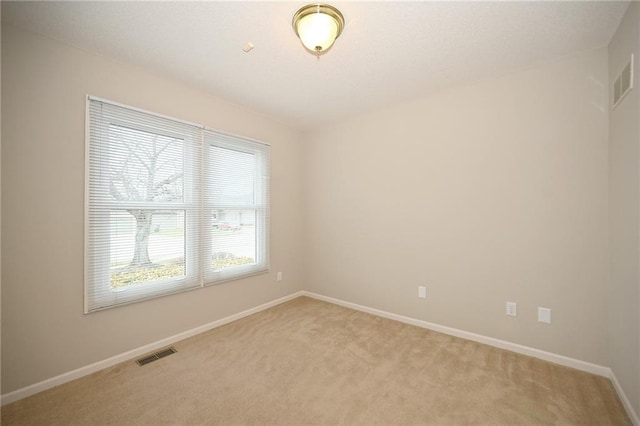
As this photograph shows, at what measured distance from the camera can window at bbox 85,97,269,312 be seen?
91.4 inches

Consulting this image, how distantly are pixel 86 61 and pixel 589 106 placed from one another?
4129 millimetres

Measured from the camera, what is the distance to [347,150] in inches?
151

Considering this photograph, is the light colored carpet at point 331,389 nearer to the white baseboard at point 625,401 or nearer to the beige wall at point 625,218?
the white baseboard at point 625,401

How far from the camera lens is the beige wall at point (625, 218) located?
1.71 metres

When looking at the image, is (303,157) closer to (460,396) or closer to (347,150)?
(347,150)

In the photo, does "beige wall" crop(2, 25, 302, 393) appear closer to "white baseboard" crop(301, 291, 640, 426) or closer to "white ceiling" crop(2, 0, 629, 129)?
"white ceiling" crop(2, 0, 629, 129)

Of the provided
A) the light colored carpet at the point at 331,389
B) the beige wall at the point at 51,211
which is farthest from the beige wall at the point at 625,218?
the beige wall at the point at 51,211

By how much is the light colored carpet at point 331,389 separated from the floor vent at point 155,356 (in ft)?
0.18

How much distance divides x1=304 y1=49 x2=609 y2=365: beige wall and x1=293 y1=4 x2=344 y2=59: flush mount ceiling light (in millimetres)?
1698

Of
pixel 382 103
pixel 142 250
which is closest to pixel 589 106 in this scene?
pixel 382 103

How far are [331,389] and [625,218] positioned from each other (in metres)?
2.38

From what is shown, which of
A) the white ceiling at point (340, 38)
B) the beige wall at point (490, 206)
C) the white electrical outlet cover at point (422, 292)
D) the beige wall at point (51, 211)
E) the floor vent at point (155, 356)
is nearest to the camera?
the white ceiling at point (340, 38)

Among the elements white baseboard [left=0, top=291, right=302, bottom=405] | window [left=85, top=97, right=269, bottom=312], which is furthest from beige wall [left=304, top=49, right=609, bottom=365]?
white baseboard [left=0, top=291, right=302, bottom=405]

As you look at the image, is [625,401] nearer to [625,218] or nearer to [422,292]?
[625,218]
